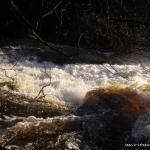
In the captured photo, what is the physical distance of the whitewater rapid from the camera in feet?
23.4

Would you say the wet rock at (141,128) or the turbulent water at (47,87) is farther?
the wet rock at (141,128)

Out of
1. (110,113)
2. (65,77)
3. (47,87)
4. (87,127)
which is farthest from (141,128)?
(65,77)

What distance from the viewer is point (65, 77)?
26.1ft

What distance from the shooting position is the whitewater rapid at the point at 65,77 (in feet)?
23.4

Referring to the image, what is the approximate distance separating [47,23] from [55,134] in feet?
19.7

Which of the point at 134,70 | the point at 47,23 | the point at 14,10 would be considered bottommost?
the point at 134,70

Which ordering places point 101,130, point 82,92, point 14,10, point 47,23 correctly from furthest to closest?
point 47,23
point 82,92
point 101,130
point 14,10

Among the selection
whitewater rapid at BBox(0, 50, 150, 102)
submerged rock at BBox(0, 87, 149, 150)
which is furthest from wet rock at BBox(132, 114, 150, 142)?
whitewater rapid at BBox(0, 50, 150, 102)

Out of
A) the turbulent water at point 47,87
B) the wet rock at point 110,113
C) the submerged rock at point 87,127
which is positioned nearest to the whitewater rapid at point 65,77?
the turbulent water at point 47,87

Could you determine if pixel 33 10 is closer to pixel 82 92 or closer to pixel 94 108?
pixel 82 92

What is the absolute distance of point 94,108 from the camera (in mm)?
6355

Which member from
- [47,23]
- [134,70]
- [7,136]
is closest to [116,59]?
[134,70]

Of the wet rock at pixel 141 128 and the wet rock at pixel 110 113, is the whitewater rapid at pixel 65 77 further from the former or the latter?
the wet rock at pixel 141 128

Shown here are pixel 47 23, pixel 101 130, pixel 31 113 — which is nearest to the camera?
pixel 101 130
